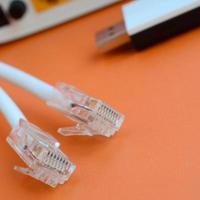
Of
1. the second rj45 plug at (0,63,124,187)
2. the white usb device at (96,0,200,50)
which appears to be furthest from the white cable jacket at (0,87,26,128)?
the white usb device at (96,0,200,50)

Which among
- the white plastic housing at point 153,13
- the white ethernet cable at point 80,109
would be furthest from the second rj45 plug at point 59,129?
the white plastic housing at point 153,13

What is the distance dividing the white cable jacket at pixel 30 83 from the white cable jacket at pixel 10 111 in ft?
0.06

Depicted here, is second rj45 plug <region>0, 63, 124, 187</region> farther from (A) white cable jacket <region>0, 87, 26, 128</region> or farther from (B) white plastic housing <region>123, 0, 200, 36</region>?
(B) white plastic housing <region>123, 0, 200, 36</region>

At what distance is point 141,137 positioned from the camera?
377mm

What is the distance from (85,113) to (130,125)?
0.04 m

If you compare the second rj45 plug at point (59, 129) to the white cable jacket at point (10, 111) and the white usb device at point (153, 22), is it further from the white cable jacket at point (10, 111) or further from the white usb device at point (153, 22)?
the white usb device at point (153, 22)

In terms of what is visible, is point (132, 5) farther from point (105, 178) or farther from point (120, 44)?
point (105, 178)

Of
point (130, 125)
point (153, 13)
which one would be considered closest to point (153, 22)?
point (153, 13)

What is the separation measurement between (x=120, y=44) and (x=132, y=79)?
0.07m

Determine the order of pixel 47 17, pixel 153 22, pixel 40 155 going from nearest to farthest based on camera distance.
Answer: pixel 40 155 < pixel 153 22 < pixel 47 17

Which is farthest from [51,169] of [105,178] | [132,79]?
[132,79]

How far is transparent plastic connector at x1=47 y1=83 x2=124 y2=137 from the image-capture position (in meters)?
0.38

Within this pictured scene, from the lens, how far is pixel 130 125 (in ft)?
1.29

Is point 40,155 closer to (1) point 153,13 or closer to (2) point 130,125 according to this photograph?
(2) point 130,125
